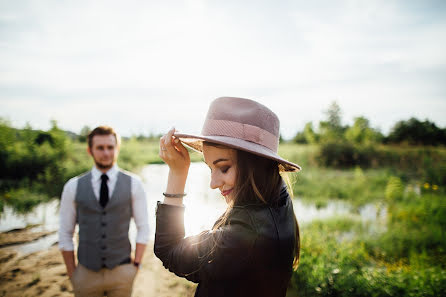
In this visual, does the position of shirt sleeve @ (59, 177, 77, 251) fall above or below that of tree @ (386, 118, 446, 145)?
below

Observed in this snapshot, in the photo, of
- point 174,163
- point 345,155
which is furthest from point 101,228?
point 345,155

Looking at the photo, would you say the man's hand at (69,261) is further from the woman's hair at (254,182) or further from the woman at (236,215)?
the woman's hair at (254,182)

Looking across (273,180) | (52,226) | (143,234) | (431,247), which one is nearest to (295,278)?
(143,234)

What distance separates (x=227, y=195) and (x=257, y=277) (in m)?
0.38

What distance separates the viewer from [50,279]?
479cm

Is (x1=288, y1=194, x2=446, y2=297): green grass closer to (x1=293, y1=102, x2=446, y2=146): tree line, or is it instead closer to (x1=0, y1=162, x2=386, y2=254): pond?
(x1=0, y1=162, x2=386, y2=254): pond

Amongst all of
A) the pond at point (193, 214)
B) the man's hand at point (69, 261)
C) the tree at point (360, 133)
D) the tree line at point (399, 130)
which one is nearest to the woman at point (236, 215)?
the man's hand at point (69, 261)

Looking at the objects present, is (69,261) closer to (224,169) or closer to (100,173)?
(100,173)

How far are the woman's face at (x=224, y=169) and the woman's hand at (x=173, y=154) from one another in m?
0.13

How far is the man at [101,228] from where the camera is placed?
2.45 meters

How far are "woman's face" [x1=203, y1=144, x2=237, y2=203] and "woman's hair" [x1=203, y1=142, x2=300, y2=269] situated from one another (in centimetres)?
2

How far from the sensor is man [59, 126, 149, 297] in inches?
96.3

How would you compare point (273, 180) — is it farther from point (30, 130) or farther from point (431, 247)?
point (30, 130)

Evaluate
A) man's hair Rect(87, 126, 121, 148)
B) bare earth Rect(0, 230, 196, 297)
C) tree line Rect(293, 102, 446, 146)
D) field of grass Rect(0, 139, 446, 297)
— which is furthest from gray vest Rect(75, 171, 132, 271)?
tree line Rect(293, 102, 446, 146)
